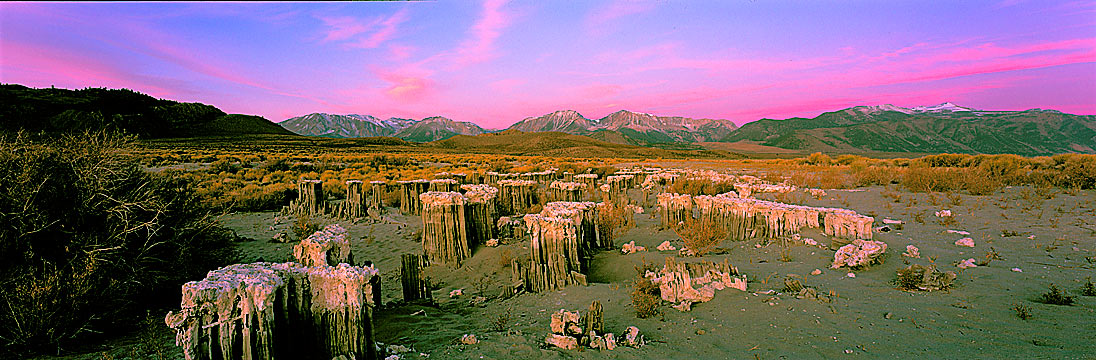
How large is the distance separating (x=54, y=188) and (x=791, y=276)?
8188 mm

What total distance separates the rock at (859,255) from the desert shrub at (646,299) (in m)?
2.76

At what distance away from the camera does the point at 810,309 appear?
3.96m

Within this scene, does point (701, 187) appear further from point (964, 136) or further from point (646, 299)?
point (964, 136)

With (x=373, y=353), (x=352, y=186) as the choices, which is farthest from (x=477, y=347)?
(x=352, y=186)

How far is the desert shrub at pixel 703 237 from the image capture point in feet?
21.2

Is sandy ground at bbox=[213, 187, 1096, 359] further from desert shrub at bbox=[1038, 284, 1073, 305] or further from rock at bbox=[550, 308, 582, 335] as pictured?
rock at bbox=[550, 308, 582, 335]

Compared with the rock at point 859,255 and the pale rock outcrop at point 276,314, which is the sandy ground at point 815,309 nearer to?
the rock at point 859,255

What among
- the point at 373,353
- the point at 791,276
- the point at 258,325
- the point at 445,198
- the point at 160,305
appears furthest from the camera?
the point at 445,198

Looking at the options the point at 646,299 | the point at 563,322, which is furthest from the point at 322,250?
the point at 646,299

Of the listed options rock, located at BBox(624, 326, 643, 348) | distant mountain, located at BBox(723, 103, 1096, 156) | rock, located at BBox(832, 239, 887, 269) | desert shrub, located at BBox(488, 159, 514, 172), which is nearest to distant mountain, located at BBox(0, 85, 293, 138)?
desert shrub, located at BBox(488, 159, 514, 172)

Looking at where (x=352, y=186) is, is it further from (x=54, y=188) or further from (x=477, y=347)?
(x=477, y=347)

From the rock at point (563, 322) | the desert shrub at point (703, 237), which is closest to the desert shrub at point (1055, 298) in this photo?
the desert shrub at point (703, 237)

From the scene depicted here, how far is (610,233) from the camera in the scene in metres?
7.43

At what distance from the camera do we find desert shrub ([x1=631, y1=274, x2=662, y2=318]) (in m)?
4.11
